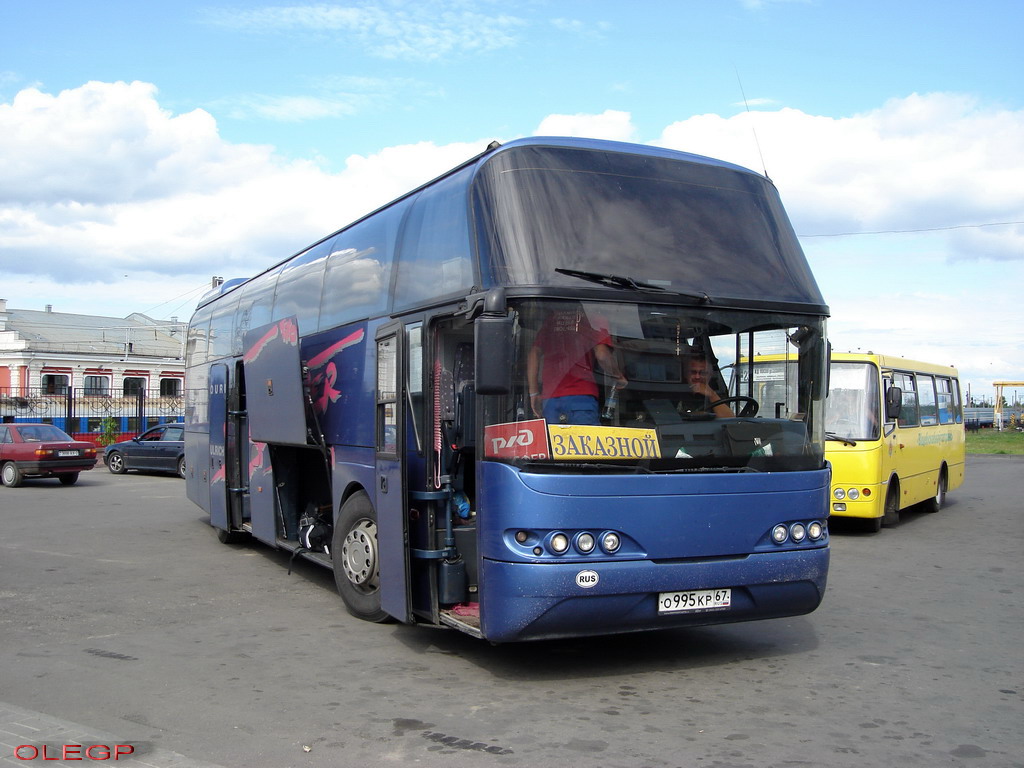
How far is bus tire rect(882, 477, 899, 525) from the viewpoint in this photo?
15.0 metres

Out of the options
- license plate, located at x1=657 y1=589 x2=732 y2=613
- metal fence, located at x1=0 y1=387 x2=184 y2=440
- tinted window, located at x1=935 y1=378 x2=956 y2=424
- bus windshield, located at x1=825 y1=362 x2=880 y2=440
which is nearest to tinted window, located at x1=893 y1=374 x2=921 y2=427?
bus windshield, located at x1=825 y1=362 x2=880 y2=440

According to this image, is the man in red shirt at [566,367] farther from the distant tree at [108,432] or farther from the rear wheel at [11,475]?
the distant tree at [108,432]

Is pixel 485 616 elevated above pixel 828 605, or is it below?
above

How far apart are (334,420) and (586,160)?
12.0 feet

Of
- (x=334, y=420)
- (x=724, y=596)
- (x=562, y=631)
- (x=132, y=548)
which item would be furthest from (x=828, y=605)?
(x=132, y=548)

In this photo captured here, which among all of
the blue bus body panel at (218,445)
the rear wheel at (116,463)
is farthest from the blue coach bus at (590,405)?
the rear wheel at (116,463)

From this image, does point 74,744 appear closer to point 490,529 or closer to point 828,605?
point 490,529

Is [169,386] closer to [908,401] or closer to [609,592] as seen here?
[908,401]

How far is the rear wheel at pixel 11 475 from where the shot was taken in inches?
907

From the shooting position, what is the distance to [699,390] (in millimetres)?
6449

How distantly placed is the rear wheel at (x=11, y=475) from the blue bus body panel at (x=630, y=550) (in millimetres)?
20260

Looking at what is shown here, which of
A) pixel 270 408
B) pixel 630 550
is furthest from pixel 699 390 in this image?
pixel 270 408

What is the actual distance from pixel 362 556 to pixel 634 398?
3.14m

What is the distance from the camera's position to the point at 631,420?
6.19m
